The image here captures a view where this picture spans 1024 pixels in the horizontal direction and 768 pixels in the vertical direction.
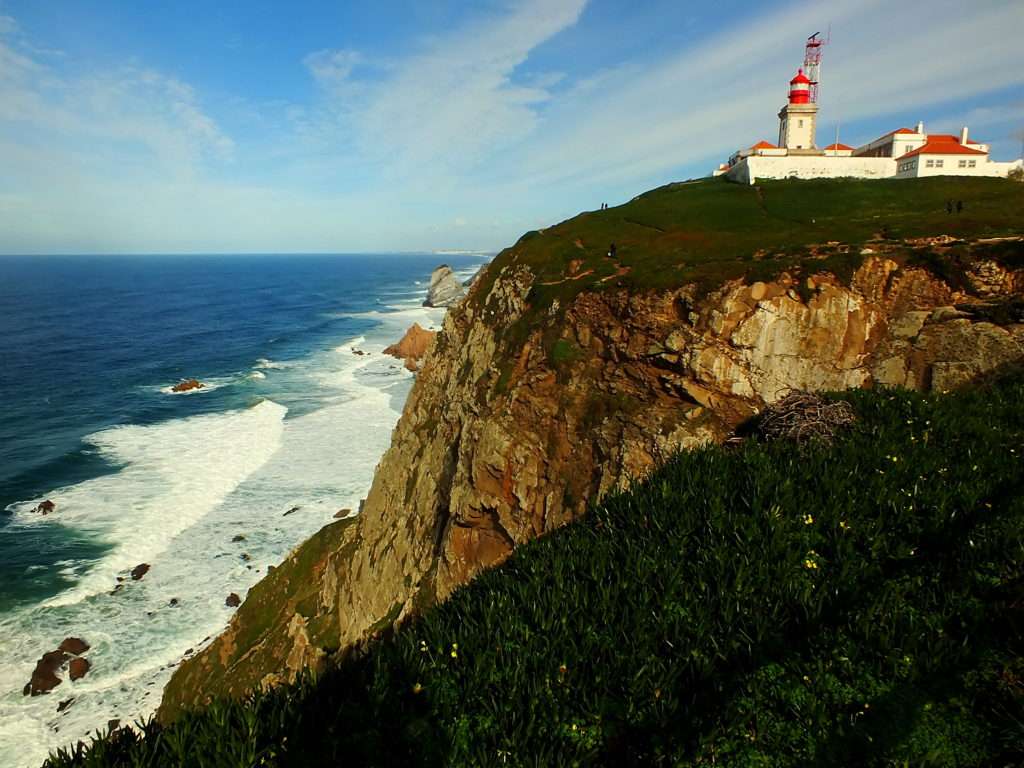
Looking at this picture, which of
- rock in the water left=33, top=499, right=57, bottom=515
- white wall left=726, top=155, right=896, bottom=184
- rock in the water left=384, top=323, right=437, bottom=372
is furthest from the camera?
rock in the water left=384, top=323, right=437, bottom=372

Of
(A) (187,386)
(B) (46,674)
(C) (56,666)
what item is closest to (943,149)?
(C) (56,666)

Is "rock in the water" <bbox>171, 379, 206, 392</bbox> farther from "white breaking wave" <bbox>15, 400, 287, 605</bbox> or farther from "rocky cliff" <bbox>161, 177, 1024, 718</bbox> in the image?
"rocky cliff" <bbox>161, 177, 1024, 718</bbox>

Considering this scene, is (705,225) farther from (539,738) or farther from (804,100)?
(539,738)

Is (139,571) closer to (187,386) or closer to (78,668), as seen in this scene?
(78,668)

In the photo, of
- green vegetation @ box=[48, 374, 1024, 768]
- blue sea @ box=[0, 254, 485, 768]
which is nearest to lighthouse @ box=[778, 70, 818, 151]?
blue sea @ box=[0, 254, 485, 768]

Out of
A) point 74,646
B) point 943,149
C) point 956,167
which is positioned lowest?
point 74,646

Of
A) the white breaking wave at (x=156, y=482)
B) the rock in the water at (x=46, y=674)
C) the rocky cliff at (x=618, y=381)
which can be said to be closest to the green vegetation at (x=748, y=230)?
the rocky cliff at (x=618, y=381)

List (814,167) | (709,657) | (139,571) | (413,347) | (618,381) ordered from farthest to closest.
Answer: (413,347), (814,167), (139,571), (618,381), (709,657)

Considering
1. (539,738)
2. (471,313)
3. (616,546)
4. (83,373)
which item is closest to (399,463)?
(471,313)
